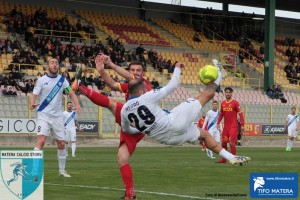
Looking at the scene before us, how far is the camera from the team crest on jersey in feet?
33.3

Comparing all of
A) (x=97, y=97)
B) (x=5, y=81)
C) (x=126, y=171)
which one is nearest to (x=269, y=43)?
(x=5, y=81)

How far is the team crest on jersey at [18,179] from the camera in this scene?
400 inches

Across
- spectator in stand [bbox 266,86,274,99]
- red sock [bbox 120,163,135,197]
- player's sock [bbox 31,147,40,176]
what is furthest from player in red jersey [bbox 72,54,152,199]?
spectator in stand [bbox 266,86,274,99]

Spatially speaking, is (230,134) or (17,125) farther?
(17,125)

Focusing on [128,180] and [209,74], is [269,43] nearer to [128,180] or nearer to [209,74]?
[209,74]

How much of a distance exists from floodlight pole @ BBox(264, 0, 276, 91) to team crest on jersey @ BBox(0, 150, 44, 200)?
1769 inches

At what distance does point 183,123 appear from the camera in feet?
39.4

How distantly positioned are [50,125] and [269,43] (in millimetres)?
39778

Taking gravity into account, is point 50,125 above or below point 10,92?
below

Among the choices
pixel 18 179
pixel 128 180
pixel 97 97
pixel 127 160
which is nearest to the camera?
pixel 18 179

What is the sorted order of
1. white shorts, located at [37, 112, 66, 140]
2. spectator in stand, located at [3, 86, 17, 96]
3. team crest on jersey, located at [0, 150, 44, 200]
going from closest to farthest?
team crest on jersey, located at [0, 150, 44, 200] < white shorts, located at [37, 112, 66, 140] < spectator in stand, located at [3, 86, 17, 96]

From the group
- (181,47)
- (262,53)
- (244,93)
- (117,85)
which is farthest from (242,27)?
(117,85)

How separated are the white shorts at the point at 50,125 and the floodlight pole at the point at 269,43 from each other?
39.1 m

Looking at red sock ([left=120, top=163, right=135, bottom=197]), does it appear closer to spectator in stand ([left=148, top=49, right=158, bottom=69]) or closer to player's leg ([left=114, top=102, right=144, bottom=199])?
player's leg ([left=114, top=102, right=144, bottom=199])
